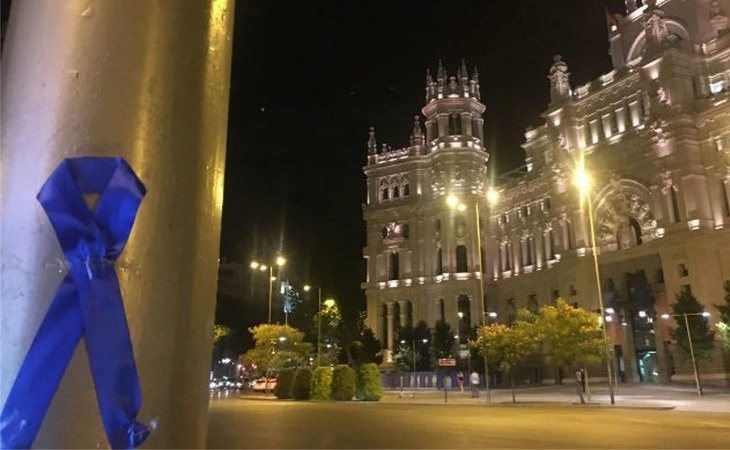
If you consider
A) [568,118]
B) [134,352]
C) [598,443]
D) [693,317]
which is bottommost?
[598,443]

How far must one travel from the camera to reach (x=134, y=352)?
1219mm

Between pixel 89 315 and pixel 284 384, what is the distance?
34039 millimetres

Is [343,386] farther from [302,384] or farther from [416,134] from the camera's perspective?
[416,134]

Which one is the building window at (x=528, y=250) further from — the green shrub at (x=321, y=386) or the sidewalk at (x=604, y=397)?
the green shrub at (x=321, y=386)

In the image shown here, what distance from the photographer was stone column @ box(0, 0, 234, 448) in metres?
1.22

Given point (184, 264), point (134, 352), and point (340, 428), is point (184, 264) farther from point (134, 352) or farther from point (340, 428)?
point (340, 428)

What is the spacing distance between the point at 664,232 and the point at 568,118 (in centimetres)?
1556

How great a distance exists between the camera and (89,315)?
3.80ft

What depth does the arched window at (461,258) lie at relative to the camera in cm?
6556

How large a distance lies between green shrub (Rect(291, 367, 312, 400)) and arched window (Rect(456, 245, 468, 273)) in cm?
3561

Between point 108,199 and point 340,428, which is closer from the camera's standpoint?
point 108,199

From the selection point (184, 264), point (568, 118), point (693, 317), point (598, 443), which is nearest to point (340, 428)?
point (598, 443)

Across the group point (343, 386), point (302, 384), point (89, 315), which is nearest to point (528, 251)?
point (343, 386)

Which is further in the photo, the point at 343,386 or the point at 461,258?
the point at 461,258
